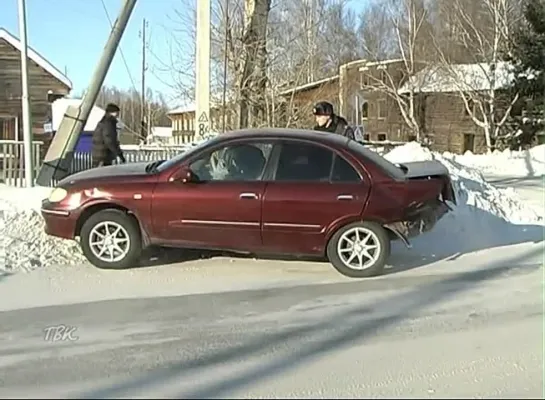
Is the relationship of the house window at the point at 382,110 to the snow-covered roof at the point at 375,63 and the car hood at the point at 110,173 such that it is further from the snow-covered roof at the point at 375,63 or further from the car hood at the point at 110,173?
the car hood at the point at 110,173

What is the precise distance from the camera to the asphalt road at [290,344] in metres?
4.74

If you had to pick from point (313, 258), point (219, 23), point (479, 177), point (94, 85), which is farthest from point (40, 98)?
point (313, 258)

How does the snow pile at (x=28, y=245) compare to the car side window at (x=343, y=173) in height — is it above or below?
below

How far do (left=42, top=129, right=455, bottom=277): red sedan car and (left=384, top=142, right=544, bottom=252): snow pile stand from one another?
2.13m

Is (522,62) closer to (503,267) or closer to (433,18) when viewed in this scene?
(433,18)

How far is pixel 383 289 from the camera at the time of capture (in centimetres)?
757

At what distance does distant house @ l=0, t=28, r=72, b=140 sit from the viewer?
26.4m

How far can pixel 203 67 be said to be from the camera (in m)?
16.1

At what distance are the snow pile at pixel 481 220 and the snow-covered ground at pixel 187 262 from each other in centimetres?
2

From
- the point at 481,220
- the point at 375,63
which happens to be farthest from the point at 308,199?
the point at 375,63

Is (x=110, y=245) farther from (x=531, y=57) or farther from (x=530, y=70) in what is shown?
(x=530, y=70)

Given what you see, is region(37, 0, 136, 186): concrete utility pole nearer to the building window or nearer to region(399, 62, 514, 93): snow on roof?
region(399, 62, 514, 93): snow on roof

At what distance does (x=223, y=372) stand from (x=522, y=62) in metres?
33.5

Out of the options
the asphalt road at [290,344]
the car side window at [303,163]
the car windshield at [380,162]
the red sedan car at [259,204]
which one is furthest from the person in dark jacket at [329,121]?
the asphalt road at [290,344]
